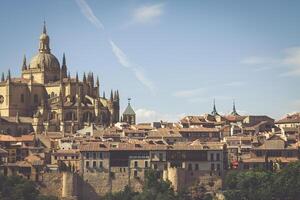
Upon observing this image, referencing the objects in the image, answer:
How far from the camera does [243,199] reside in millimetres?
66125

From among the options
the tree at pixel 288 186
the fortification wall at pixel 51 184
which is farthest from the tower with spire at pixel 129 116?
the tree at pixel 288 186

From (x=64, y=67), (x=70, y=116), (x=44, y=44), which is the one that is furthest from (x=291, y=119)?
(x=44, y=44)

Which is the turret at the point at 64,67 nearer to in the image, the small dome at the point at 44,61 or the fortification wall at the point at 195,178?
the small dome at the point at 44,61

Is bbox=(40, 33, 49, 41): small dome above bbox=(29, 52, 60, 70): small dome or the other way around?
above

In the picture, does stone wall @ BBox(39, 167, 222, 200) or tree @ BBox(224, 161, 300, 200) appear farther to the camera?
stone wall @ BBox(39, 167, 222, 200)

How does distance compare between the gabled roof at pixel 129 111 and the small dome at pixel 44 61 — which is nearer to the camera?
the gabled roof at pixel 129 111

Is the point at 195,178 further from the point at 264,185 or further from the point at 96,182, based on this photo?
the point at 96,182

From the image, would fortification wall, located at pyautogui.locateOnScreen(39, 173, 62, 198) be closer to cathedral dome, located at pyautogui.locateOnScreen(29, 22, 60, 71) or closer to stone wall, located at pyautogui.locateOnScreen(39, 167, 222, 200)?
stone wall, located at pyautogui.locateOnScreen(39, 167, 222, 200)

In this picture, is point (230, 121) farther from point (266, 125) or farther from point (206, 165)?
point (206, 165)

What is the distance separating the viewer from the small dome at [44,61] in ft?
377

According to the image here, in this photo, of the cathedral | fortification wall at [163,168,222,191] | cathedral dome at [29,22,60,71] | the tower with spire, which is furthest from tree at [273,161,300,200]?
cathedral dome at [29,22,60,71]

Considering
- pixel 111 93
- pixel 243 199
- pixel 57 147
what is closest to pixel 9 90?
pixel 111 93

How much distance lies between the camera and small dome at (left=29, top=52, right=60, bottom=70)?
11500cm

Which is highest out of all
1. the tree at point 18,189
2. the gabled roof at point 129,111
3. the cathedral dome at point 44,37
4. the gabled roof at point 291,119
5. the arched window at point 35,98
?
the cathedral dome at point 44,37
